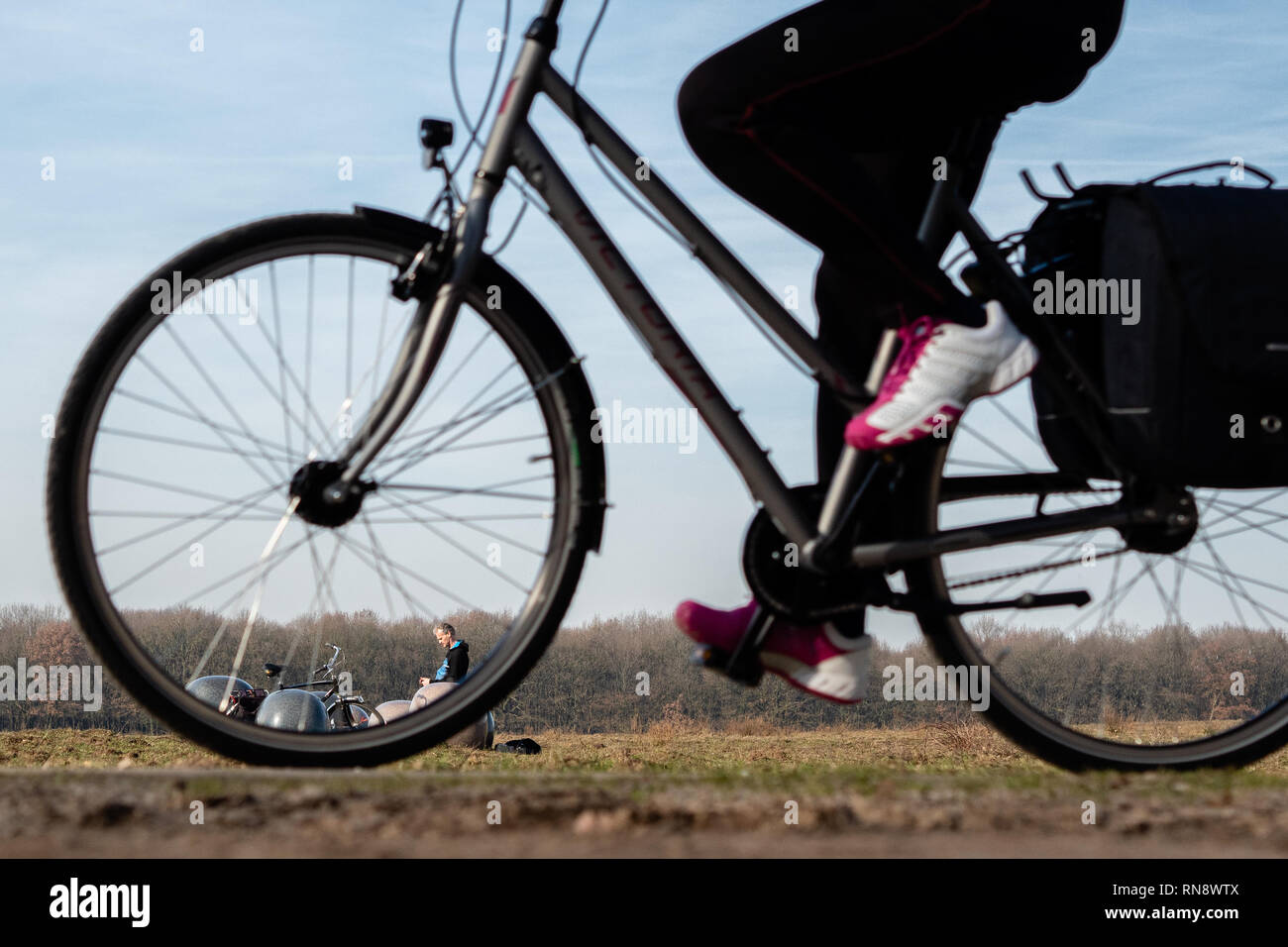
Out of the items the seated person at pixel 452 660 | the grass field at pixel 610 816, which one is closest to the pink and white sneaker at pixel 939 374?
the grass field at pixel 610 816

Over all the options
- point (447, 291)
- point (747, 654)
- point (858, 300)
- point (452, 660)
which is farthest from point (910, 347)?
point (452, 660)

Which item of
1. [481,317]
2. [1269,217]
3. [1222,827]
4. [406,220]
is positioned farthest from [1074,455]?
[406,220]

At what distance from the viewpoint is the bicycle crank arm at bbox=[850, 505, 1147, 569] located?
8.72ft

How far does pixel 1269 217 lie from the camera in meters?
2.71

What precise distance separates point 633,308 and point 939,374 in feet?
2.30

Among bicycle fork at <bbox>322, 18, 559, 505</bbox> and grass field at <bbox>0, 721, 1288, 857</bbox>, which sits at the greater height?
bicycle fork at <bbox>322, 18, 559, 505</bbox>

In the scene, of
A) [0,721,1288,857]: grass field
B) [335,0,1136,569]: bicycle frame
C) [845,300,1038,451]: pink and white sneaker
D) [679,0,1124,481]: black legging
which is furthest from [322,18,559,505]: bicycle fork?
[845,300,1038,451]: pink and white sneaker

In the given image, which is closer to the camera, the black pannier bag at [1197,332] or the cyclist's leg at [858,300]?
the black pannier bag at [1197,332]

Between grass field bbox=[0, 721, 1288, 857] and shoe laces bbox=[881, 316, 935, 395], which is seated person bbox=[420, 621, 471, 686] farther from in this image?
grass field bbox=[0, 721, 1288, 857]

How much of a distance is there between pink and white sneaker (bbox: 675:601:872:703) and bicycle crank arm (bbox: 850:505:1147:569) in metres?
0.20

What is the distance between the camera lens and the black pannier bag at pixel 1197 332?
260 cm

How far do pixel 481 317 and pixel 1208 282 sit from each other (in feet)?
5.31

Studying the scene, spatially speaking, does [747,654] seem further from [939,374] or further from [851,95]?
[851,95]

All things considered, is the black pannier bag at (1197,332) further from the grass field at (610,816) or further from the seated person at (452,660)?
the seated person at (452,660)
